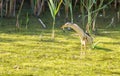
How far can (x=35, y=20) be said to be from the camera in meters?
3.45

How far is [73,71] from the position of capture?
200 cm

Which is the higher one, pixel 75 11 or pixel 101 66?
pixel 75 11

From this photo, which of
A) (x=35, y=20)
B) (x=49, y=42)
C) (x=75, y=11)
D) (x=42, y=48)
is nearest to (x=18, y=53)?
(x=42, y=48)

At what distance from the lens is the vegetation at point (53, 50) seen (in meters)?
2.03

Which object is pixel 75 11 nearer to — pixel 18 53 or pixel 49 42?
pixel 49 42

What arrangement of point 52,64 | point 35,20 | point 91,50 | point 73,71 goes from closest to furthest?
1. point 73,71
2. point 52,64
3. point 91,50
4. point 35,20

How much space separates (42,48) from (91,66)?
0.48 meters

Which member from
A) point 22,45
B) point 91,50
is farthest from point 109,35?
point 22,45

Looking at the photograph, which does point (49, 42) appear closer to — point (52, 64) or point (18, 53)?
point (18, 53)

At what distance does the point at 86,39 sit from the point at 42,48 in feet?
1.10

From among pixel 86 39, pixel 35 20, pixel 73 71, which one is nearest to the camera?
pixel 73 71

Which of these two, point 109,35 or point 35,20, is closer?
point 109,35

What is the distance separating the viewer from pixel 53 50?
245 cm

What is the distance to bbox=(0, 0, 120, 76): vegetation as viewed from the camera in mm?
2025
